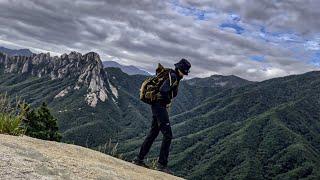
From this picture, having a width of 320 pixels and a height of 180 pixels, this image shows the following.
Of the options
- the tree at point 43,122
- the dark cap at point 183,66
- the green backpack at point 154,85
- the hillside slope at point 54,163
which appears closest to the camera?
the hillside slope at point 54,163

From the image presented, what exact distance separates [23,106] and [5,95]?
0.46 meters

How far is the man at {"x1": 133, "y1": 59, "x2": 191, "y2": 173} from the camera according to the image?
1134cm

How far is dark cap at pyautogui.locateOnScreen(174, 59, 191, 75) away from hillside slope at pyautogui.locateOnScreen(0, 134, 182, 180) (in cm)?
273

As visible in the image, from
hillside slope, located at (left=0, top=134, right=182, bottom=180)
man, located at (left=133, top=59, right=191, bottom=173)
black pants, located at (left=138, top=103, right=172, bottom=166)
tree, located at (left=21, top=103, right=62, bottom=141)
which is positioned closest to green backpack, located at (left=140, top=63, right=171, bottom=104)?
man, located at (left=133, top=59, right=191, bottom=173)

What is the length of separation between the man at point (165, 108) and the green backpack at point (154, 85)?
12 cm

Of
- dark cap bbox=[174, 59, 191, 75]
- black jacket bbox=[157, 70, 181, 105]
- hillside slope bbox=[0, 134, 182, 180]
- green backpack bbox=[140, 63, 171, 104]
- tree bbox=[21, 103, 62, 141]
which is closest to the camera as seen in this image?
hillside slope bbox=[0, 134, 182, 180]

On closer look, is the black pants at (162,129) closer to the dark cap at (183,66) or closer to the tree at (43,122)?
the dark cap at (183,66)

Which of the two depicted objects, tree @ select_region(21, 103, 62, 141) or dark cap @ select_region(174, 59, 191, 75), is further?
tree @ select_region(21, 103, 62, 141)

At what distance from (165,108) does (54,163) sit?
4276mm

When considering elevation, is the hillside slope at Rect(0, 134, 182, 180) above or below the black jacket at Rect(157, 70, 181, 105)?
below

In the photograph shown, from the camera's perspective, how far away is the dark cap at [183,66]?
11.7 metres

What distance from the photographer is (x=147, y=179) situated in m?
9.43

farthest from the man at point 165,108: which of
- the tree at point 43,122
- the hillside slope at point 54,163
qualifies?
the tree at point 43,122

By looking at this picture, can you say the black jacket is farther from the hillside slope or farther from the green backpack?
the hillside slope
